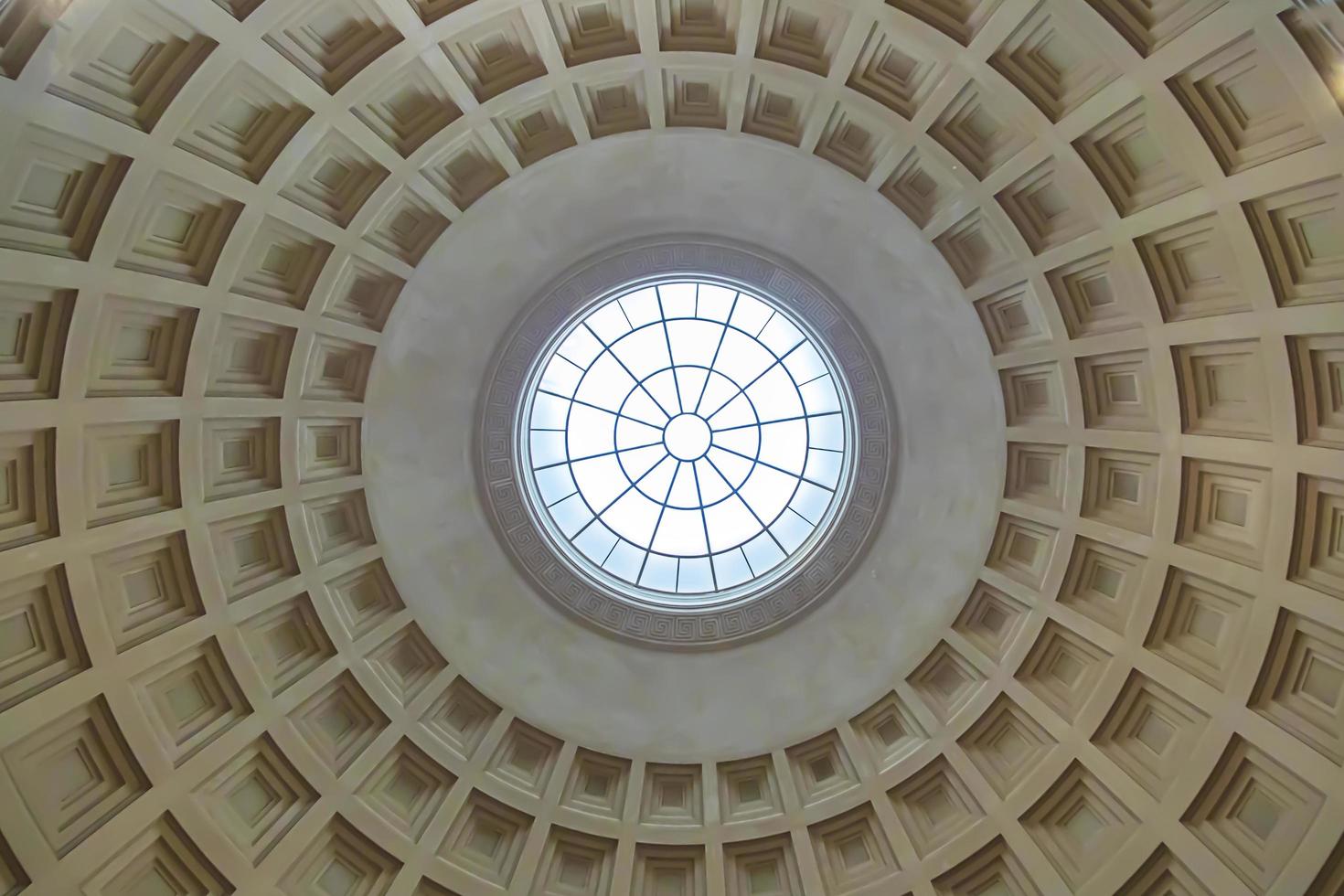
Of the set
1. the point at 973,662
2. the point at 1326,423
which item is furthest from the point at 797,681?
the point at 1326,423

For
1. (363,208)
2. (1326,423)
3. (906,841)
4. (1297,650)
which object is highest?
(363,208)

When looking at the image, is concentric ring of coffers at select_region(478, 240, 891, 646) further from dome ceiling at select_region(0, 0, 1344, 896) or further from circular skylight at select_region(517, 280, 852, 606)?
dome ceiling at select_region(0, 0, 1344, 896)

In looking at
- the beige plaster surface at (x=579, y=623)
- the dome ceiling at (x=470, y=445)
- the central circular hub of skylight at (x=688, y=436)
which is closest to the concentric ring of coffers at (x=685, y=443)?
the central circular hub of skylight at (x=688, y=436)

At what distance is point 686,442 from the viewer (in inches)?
853

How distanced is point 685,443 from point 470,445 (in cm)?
509

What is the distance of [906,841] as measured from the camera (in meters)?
18.0

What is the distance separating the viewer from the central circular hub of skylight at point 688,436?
21.6 meters

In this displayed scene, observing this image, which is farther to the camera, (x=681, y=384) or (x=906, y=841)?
(x=681, y=384)

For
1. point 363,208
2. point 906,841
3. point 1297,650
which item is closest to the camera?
point 1297,650

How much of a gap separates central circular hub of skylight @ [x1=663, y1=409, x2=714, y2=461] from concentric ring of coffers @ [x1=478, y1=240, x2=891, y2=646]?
0.10 feet

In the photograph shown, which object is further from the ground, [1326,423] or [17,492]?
[1326,423]

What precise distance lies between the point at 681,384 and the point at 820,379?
3147mm

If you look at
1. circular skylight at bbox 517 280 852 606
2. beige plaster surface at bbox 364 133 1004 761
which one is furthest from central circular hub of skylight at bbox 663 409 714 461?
beige plaster surface at bbox 364 133 1004 761

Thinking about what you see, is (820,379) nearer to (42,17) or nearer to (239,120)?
(239,120)
